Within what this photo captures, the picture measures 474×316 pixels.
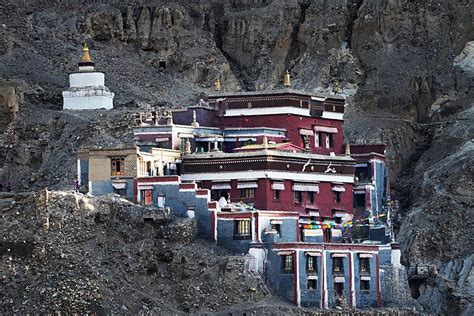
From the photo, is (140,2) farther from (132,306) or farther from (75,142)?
(132,306)

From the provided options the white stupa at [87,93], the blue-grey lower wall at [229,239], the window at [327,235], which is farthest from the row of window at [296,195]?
the white stupa at [87,93]

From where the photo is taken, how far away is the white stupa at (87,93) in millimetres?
157125

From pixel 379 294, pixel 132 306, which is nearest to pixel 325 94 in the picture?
pixel 379 294

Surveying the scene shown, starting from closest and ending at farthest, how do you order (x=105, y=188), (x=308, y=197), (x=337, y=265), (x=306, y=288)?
(x=306, y=288) → (x=337, y=265) → (x=105, y=188) → (x=308, y=197)

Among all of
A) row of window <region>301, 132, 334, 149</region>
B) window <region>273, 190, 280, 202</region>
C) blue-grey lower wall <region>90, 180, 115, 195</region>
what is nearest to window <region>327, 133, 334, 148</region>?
row of window <region>301, 132, 334, 149</region>

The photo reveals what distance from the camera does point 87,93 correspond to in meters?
158

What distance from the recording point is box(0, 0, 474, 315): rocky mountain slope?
5989 inches

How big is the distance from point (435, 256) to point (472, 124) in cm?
1458

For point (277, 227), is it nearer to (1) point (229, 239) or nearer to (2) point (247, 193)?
(1) point (229, 239)

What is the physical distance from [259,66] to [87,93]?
14.1 m

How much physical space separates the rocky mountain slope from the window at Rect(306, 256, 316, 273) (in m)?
13.6

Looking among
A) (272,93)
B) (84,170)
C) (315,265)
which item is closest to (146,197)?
(84,170)

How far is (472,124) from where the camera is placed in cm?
15525

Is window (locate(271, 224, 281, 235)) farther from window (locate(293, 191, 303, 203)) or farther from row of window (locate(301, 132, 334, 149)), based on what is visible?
row of window (locate(301, 132, 334, 149))
